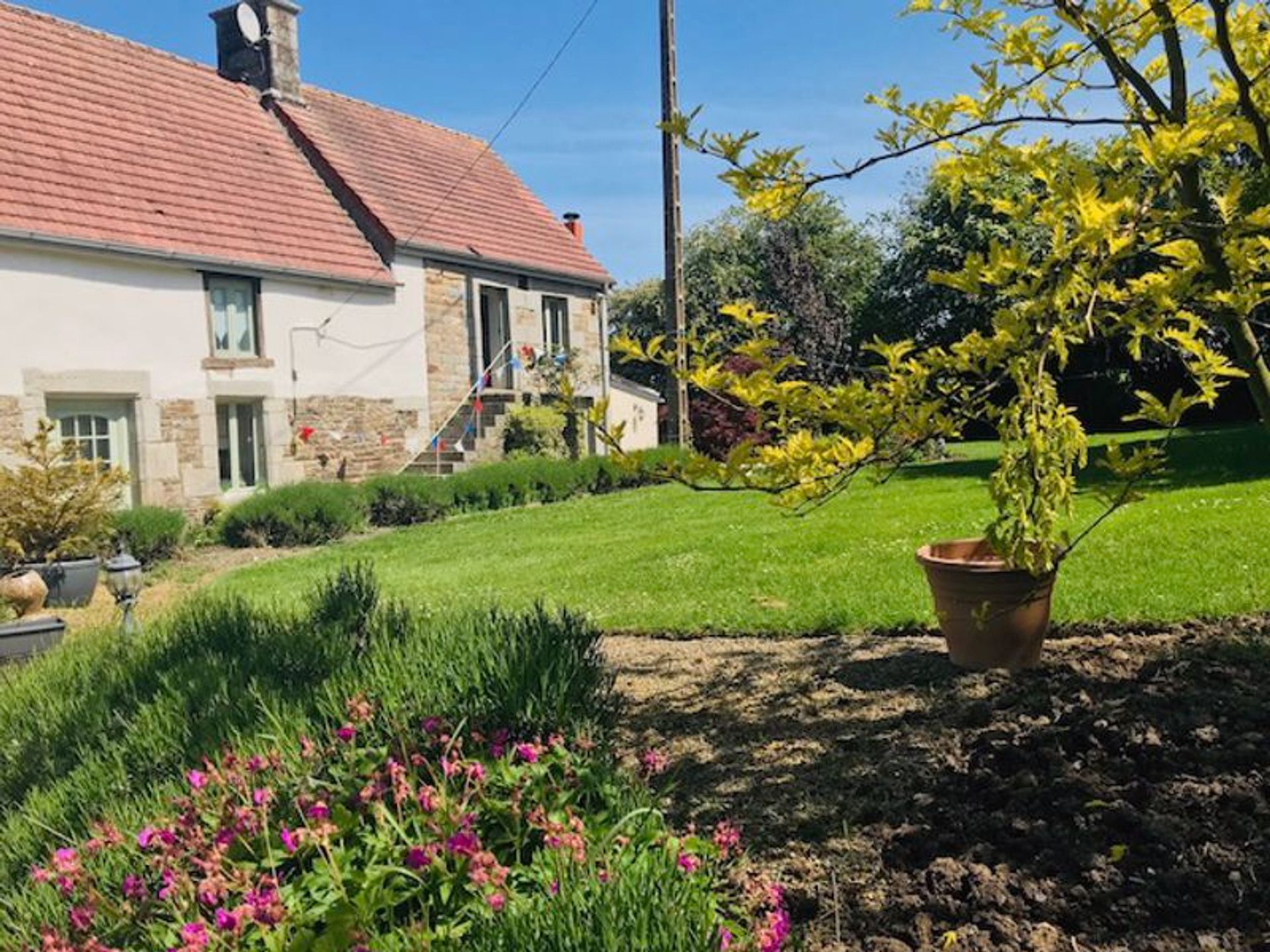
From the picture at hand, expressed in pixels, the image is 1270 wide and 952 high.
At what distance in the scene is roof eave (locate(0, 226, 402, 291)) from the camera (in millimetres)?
11766

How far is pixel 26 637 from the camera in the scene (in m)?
6.54

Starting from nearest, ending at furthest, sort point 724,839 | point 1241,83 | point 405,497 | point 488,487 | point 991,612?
point 724,839, point 1241,83, point 991,612, point 405,497, point 488,487

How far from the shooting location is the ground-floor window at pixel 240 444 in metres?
14.4

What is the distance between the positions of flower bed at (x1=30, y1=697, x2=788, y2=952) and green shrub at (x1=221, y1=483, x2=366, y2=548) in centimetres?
1052

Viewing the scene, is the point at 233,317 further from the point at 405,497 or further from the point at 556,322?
the point at 556,322

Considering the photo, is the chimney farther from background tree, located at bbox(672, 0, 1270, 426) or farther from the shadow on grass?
background tree, located at bbox(672, 0, 1270, 426)

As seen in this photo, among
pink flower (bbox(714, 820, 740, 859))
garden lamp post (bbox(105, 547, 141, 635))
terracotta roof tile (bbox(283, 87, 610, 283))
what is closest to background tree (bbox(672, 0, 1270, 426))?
pink flower (bbox(714, 820, 740, 859))

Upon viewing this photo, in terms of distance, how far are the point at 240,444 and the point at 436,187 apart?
7.28m

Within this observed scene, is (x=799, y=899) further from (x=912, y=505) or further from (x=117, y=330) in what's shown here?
(x=117, y=330)

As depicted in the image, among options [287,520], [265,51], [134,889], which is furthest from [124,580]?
[265,51]

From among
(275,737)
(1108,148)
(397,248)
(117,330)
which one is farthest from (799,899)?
(397,248)

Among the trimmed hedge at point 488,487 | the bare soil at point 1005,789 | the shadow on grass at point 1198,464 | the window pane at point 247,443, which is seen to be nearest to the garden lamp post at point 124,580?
the bare soil at point 1005,789

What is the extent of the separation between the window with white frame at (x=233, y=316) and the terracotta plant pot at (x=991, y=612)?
482 inches

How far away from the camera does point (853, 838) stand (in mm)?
2910
